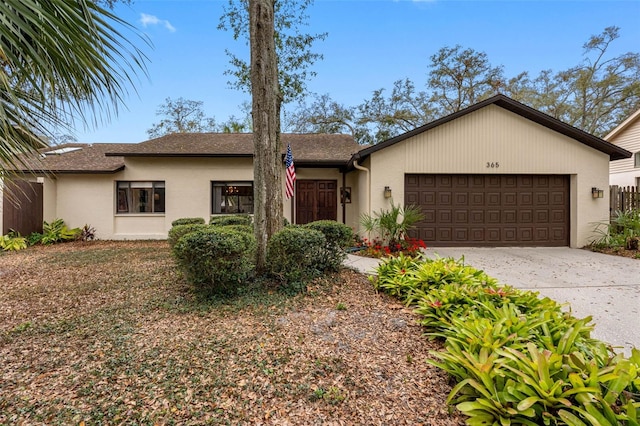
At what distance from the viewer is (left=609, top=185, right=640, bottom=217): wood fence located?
8.86 m

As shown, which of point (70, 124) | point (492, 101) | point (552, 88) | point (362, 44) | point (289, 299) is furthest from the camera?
point (552, 88)

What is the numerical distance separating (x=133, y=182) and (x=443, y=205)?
10.9m

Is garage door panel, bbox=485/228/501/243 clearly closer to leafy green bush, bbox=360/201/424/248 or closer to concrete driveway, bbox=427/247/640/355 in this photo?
concrete driveway, bbox=427/247/640/355

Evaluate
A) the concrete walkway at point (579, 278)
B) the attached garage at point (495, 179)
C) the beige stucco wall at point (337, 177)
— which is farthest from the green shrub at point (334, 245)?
the beige stucco wall at point (337, 177)

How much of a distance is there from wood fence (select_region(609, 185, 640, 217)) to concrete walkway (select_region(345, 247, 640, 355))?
2.50m

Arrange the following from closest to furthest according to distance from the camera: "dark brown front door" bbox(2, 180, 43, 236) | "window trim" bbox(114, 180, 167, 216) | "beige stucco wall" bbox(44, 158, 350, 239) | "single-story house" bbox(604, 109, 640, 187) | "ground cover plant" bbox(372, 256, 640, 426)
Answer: "ground cover plant" bbox(372, 256, 640, 426) < "dark brown front door" bbox(2, 180, 43, 236) < "beige stucco wall" bbox(44, 158, 350, 239) < "window trim" bbox(114, 180, 167, 216) < "single-story house" bbox(604, 109, 640, 187)

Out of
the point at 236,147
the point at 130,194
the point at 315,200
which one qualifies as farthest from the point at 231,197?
the point at 130,194

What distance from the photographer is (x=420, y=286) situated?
4.22 meters

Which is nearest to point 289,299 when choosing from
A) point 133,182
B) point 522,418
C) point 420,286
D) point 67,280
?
point 420,286

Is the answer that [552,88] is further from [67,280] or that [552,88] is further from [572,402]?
[67,280]

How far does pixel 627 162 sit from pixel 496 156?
11841 mm

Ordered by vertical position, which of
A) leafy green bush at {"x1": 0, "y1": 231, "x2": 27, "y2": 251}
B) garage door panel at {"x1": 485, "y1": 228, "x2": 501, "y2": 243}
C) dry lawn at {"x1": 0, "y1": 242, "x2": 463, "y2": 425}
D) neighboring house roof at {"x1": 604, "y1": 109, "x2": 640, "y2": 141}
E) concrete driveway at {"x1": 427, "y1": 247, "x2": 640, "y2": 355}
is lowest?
dry lawn at {"x1": 0, "y1": 242, "x2": 463, "y2": 425}

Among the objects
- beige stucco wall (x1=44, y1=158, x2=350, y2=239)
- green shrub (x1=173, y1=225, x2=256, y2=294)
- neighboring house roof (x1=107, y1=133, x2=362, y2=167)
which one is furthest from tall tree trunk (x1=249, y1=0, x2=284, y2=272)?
beige stucco wall (x1=44, y1=158, x2=350, y2=239)

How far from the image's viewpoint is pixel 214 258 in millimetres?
3924
